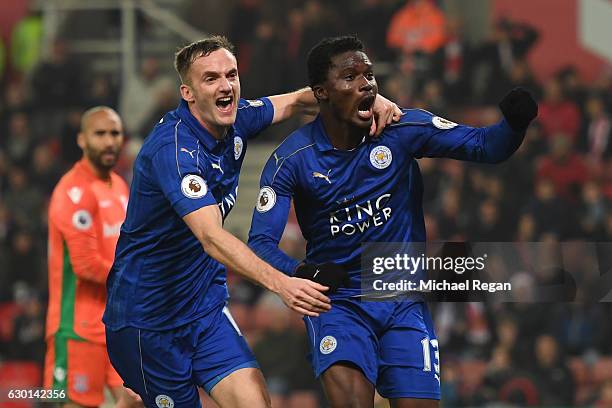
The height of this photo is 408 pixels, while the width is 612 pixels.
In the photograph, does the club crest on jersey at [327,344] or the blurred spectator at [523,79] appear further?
the blurred spectator at [523,79]

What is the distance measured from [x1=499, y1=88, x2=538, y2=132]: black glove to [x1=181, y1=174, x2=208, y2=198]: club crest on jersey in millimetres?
1363

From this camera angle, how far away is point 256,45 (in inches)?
553

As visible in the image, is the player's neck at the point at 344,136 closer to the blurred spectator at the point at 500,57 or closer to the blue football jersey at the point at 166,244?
the blue football jersey at the point at 166,244

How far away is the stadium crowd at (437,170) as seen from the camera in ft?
37.2

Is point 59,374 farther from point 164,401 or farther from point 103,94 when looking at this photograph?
point 103,94

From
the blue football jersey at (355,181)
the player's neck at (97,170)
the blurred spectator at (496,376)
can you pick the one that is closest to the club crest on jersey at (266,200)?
the blue football jersey at (355,181)

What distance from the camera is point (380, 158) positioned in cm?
581

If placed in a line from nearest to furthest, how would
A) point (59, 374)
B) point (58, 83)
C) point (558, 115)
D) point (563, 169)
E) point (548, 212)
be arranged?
point (59, 374)
point (548, 212)
point (563, 169)
point (558, 115)
point (58, 83)

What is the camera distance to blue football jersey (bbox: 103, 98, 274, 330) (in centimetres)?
568

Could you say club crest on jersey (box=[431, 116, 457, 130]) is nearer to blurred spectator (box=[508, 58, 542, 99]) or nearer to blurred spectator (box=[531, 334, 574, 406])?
blurred spectator (box=[531, 334, 574, 406])

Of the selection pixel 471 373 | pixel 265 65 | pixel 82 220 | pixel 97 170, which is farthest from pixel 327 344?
pixel 265 65

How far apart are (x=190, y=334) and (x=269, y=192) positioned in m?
0.78

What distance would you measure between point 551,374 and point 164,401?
19.5ft

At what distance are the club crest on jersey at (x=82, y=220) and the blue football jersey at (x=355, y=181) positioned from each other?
2.10 meters
